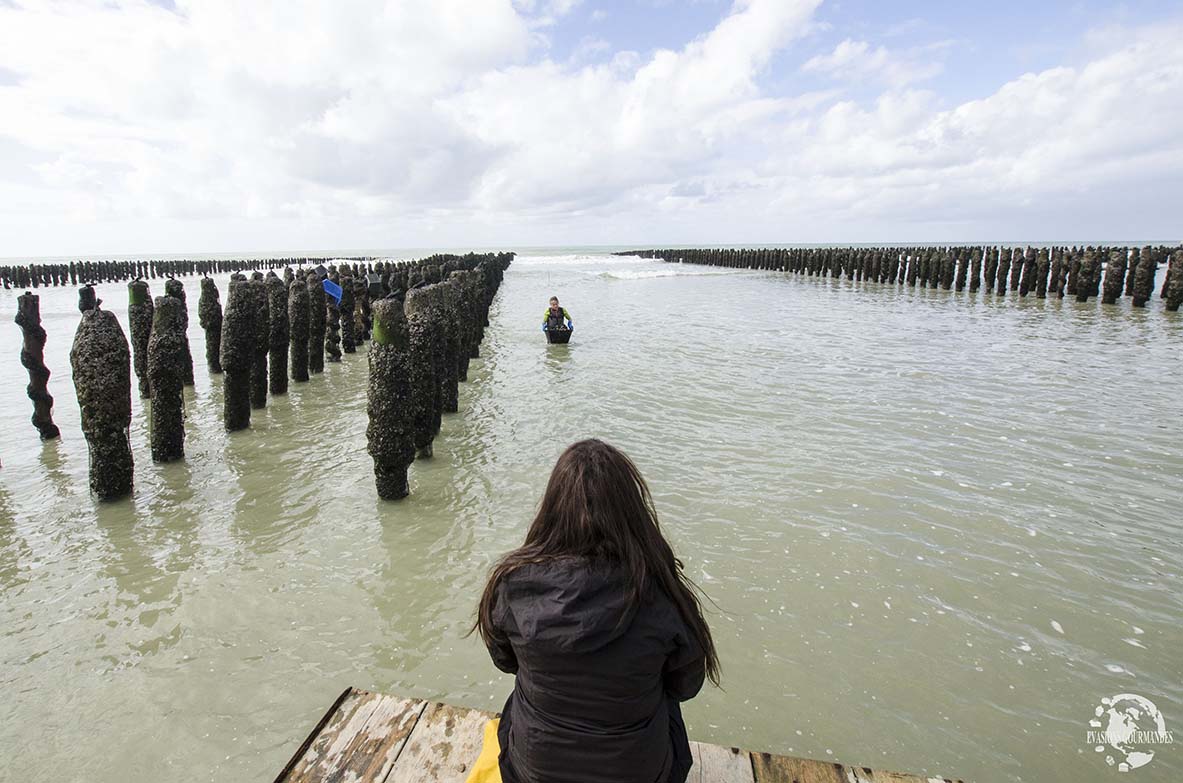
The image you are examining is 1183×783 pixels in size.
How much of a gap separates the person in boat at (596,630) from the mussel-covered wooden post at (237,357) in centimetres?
862

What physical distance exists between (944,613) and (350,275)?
17284 mm

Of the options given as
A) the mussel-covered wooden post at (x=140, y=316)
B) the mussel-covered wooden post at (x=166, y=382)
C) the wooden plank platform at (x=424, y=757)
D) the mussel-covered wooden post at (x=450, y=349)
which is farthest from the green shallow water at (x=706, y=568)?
the mussel-covered wooden post at (x=140, y=316)

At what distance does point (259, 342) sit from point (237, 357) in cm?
65

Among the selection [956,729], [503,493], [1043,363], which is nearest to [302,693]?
[503,493]

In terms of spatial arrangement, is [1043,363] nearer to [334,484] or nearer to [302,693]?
[334,484]

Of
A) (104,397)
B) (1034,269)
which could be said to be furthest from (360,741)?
(1034,269)

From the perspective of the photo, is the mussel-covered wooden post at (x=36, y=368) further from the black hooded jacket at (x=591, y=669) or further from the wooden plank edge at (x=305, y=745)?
the black hooded jacket at (x=591, y=669)

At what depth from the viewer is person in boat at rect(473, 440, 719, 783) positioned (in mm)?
2205

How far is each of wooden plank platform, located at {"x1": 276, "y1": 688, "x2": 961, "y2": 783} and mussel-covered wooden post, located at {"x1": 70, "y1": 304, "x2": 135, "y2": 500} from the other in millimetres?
5347

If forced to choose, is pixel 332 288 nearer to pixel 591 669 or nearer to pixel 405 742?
pixel 405 742

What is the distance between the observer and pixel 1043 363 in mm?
14125

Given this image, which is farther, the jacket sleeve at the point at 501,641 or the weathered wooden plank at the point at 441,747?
the weathered wooden plank at the point at 441,747

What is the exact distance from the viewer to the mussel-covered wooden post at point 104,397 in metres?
6.76

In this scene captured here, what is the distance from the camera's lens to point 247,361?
9594 millimetres
